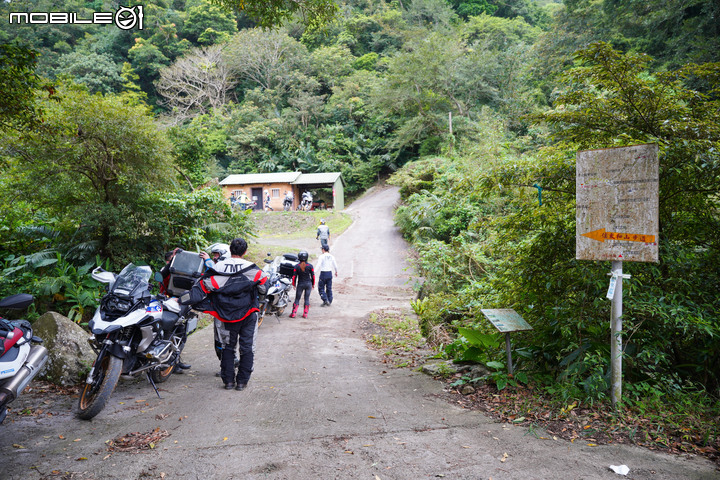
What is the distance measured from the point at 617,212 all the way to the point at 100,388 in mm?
4841

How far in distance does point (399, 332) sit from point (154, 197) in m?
6.10

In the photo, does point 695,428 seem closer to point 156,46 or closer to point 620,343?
point 620,343

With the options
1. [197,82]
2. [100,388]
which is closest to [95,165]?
[100,388]

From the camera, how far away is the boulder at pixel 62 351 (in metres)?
4.45

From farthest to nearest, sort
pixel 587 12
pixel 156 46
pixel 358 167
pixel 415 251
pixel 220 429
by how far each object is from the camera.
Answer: pixel 156 46
pixel 358 167
pixel 587 12
pixel 415 251
pixel 220 429

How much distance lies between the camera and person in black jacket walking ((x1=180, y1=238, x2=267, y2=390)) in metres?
4.42

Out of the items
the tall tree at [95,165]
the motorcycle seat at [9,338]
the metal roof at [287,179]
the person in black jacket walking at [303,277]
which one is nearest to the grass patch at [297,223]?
the metal roof at [287,179]

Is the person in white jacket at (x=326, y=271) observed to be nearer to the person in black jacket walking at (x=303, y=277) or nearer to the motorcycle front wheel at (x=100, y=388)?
the person in black jacket walking at (x=303, y=277)

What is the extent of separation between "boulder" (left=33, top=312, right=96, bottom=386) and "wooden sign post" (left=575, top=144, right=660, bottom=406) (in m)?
5.38

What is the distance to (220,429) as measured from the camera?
334cm

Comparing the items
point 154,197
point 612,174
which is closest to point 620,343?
point 612,174

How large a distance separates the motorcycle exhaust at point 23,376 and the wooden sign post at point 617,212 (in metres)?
4.52

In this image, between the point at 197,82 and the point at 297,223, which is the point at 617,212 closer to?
the point at 297,223

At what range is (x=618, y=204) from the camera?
11.3 ft
